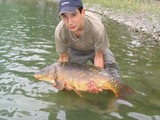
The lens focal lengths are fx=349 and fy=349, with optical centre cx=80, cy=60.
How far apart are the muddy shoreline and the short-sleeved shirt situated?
8629mm

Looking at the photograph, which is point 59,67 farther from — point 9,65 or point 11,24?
point 11,24

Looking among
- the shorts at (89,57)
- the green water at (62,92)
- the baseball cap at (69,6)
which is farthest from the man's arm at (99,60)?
the baseball cap at (69,6)

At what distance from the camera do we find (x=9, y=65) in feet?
32.2

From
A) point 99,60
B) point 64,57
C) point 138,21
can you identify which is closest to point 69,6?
point 99,60

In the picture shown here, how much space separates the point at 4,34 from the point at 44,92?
7862 millimetres

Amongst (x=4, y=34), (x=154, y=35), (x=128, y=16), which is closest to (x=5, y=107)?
(x=4, y=34)

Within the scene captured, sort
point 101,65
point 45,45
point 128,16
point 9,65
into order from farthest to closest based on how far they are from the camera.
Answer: point 128,16, point 45,45, point 9,65, point 101,65

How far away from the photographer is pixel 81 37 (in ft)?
24.6

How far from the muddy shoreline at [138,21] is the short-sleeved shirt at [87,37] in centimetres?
863

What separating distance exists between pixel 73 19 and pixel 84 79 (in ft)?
3.95

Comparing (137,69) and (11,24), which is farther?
(11,24)

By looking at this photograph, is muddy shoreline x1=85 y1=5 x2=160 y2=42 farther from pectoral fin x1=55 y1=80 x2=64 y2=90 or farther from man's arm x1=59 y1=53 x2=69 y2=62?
pectoral fin x1=55 y1=80 x2=64 y2=90

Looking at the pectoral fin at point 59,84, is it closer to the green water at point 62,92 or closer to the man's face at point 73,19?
the green water at point 62,92

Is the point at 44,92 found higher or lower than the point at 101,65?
lower
